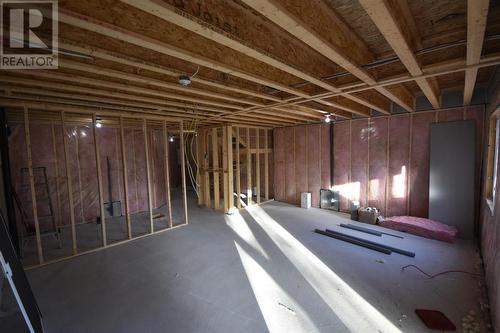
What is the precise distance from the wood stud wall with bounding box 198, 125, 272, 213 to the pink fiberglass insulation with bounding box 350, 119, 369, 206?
8.60ft

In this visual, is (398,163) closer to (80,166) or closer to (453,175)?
(453,175)

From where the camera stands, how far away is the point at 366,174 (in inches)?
214

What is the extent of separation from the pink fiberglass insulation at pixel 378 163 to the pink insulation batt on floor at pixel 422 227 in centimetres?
62

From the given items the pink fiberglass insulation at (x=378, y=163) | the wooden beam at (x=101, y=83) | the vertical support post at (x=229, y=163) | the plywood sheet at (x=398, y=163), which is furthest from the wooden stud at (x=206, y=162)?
the plywood sheet at (x=398, y=163)

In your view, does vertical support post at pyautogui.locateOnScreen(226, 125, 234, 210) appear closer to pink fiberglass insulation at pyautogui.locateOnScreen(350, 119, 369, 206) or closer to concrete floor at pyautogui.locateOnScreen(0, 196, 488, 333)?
concrete floor at pyautogui.locateOnScreen(0, 196, 488, 333)

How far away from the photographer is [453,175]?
4.20 meters

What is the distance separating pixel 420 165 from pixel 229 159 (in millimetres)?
4337

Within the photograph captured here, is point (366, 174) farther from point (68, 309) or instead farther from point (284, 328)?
point (68, 309)

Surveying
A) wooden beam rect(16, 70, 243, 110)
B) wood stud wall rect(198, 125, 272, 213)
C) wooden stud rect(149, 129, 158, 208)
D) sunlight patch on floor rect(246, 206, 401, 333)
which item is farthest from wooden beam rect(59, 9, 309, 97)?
wooden stud rect(149, 129, 158, 208)

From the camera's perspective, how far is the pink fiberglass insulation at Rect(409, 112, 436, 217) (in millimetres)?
4617

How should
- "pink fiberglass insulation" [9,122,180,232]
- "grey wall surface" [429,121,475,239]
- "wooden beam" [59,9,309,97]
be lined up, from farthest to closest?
"pink fiberglass insulation" [9,122,180,232], "grey wall surface" [429,121,475,239], "wooden beam" [59,9,309,97]

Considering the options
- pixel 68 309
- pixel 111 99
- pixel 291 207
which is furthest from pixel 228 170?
pixel 68 309

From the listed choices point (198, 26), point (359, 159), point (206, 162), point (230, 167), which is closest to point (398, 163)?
point (359, 159)

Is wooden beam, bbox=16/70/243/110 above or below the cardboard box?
above
